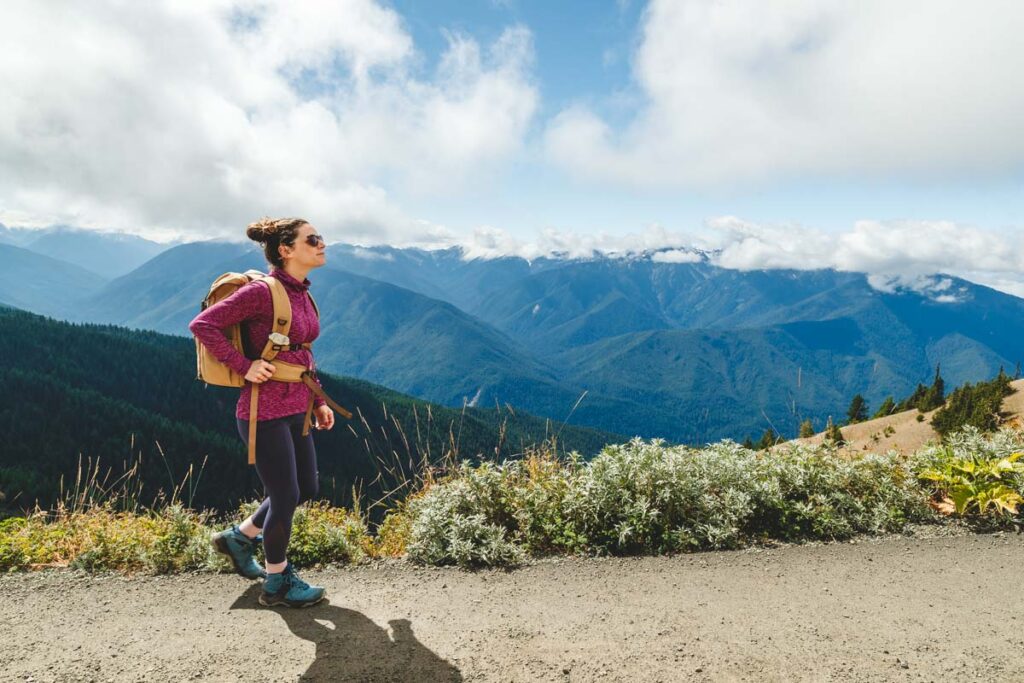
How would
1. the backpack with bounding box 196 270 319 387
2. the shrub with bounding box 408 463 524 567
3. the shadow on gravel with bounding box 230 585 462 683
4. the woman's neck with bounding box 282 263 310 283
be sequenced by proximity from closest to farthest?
the shadow on gravel with bounding box 230 585 462 683 < the backpack with bounding box 196 270 319 387 < the woman's neck with bounding box 282 263 310 283 < the shrub with bounding box 408 463 524 567

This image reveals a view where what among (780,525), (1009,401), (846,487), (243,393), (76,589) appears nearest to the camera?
(243,393)

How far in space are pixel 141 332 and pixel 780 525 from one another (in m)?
183

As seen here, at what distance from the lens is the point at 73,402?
103m

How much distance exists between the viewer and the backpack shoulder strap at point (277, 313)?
156 inches

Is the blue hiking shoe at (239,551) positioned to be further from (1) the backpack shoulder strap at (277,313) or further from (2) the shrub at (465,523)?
(1) the backpack shoulder strap at (277,313)

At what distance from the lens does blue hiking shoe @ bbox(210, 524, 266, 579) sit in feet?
15.5

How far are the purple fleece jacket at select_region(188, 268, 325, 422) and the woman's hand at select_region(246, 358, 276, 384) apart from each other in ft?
0.16

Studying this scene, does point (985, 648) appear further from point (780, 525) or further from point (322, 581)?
point (322, 581)

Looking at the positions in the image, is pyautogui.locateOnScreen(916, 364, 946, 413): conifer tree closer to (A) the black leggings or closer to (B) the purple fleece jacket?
(A) the black leggings

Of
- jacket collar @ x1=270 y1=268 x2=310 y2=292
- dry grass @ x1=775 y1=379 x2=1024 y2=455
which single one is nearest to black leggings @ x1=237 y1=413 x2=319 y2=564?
jacket collar @ x1=270 y1=268 x2=310 y2=292

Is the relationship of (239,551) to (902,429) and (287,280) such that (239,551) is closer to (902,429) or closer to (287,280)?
(287,280)

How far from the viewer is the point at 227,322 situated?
12.4 feet

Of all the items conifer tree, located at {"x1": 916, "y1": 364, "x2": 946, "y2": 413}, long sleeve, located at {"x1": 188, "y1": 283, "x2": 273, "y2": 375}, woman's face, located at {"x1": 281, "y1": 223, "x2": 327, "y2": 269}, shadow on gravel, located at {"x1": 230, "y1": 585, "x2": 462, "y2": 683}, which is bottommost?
conifer tree, located at {"x1": 916, "y1": 364, "x2": 946, "y2": 413}

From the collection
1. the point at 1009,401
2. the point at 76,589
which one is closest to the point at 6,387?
the point at 76,589
